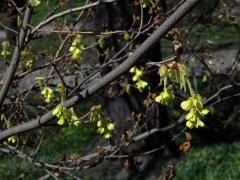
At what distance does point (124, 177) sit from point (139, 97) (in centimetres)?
92

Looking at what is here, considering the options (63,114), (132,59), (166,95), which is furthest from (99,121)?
(132,59)

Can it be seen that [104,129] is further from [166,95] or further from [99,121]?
[166,95]

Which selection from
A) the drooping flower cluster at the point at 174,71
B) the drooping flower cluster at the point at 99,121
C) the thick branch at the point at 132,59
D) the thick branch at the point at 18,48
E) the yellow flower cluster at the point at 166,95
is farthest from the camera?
the thick branch at the point at 18,48

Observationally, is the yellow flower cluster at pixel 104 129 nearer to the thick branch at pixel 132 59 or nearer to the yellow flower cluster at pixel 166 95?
the thick branch at pixel 132 59

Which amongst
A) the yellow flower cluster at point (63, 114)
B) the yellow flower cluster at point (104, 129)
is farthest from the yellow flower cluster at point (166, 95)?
the yellow flower cluster at point (104, 129)

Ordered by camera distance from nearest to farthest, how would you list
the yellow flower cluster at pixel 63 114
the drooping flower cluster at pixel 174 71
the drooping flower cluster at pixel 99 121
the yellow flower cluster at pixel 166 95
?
the drooping flower cluster at pixel 174 71
the yellow flower cluster at pixel 166 95
the yellow flower cluster at pixel 63 114
the drooping flower cluster at pixel 99 121

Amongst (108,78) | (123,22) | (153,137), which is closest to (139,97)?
(153,137)

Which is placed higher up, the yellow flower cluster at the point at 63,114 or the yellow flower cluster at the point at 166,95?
the yellow flower cluster at the point at 166,95

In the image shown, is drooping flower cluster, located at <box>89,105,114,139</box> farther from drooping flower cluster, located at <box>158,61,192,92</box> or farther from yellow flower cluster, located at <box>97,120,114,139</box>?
drooping flower cluster, located at <box>158,61,192,92</box>

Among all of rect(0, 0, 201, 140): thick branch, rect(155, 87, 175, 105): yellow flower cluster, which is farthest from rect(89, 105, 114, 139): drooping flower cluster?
rect(155, 87, 175, 105): yellow flower cluster

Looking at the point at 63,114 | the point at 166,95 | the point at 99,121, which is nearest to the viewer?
the point at 166,95

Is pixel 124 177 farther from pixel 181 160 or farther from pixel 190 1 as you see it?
pixel 190 1

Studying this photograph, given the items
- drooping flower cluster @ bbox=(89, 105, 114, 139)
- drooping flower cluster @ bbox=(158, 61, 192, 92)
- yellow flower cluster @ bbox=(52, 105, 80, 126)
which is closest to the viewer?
drooping flower cluster @ bbox=(158, 61, 192, 92)

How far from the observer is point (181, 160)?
6625 millimetres
